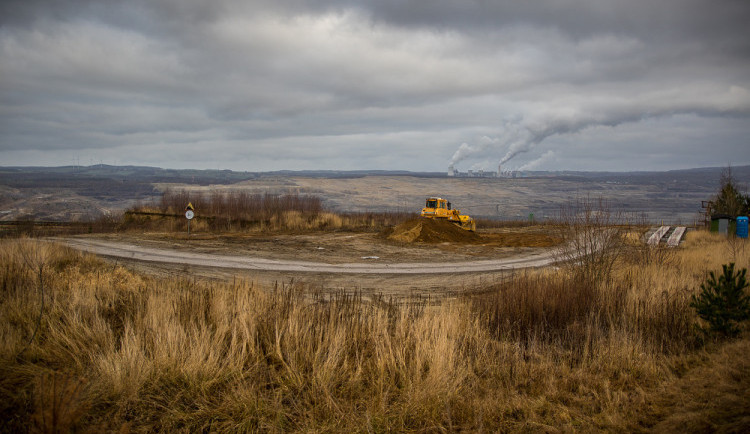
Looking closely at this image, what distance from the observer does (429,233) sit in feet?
90.3

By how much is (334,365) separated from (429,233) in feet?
71.3

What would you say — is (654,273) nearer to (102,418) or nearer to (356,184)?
(102,418)

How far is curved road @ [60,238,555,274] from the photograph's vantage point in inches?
678

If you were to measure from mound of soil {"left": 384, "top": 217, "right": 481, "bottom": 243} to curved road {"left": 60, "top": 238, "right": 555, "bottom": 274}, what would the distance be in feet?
21.7

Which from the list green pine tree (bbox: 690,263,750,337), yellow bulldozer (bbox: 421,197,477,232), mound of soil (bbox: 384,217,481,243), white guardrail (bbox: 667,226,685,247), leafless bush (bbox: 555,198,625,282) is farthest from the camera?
yellow bulldozer (bbox: 421,197,477,232)

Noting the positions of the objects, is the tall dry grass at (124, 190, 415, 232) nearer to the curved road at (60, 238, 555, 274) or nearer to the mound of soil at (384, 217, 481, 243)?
the mound of soil at (384, 217, 481, 243)

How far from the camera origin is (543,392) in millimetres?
6129

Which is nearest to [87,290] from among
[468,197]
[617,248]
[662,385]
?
[662,385]

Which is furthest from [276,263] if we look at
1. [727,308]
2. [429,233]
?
[727,308]

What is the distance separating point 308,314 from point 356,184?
113061 millimetres

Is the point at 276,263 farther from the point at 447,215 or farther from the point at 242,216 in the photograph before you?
the point at 447,215

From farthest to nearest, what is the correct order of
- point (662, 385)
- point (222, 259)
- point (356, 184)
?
1. point (356, 184)
2. point (222, 259)
3. point (662, 385)

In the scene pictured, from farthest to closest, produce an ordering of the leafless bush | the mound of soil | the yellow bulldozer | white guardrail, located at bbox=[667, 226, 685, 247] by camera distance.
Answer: the yellow bulldozer < the mound of soil < white guardrail, located at bbox=[667, 226, 685, 247] < the leafless bush

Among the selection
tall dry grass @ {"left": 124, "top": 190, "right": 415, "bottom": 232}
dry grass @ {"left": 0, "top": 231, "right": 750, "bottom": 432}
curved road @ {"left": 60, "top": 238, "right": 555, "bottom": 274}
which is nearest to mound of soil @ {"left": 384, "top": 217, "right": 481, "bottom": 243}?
curved road @ {"left": 60, "top": 238, "right": 555, "bottom": 274}
